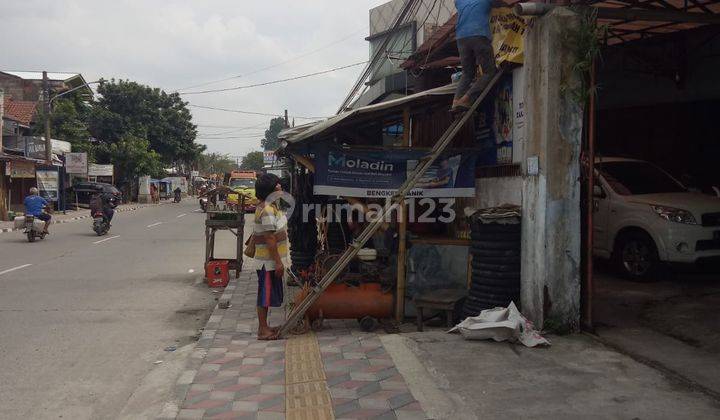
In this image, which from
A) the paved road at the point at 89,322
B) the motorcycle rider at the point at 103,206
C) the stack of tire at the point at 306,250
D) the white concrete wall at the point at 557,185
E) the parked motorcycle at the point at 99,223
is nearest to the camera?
the paved road at the point at 89,322

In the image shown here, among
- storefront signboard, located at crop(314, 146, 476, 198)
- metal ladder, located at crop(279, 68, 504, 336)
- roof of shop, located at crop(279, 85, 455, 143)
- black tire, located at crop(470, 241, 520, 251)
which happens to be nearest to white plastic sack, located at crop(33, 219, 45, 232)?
roof of shop, located at crop(279, 85, 455, 143)

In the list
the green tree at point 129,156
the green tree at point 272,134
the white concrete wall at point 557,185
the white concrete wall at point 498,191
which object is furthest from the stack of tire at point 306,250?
the green tree at point 272,134

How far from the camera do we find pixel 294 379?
500 cm

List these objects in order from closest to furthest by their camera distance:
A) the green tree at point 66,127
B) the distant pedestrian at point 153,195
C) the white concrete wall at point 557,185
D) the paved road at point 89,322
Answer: the paved road at point 89,322 → the white concrete wall at point 557,185 → the green tree at point 66,127 → the distant pedestrian at point 153,195

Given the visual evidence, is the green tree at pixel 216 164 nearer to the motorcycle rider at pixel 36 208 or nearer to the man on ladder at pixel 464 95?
the motorcycle rider at pixel 36 208

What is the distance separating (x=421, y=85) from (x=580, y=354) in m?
8.27

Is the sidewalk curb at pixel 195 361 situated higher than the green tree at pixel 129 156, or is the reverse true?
the green tree at pixel 129 156

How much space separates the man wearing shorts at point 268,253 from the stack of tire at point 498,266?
2032mm

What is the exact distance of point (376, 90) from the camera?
1889 centimetres

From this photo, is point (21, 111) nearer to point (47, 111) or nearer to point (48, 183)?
point (48, 183)

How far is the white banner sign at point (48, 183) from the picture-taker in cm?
3017

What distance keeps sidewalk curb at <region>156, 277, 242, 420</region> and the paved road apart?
0.74 feet

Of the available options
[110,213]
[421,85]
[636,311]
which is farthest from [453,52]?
[110,213]

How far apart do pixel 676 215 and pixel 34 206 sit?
1691 cm
